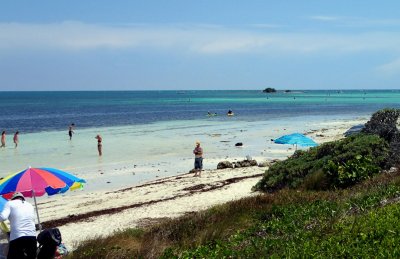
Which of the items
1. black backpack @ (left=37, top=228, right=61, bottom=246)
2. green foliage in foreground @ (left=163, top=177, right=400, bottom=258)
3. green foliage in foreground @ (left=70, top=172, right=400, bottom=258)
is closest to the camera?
green foliage in foreground @ (left=163, top=177, right=400, bottom=258)

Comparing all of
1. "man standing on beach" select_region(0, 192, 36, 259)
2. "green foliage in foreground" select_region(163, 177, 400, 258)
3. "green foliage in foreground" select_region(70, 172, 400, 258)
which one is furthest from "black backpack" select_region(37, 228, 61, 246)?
"green foliage in foreground" select_region(163, 177, 400, 258)

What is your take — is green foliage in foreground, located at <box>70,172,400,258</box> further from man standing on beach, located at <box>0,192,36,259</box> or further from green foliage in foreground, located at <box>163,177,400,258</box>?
man standing on beach, located at <box>0,192,36,259</box>

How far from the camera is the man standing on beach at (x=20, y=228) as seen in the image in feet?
27.0

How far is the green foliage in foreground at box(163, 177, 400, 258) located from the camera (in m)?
6.18

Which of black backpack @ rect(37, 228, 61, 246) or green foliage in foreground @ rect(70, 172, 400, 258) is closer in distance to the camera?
green foliage in foreground @ rect(70, 172, 400, 258)

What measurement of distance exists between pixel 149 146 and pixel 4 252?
30.3 metres

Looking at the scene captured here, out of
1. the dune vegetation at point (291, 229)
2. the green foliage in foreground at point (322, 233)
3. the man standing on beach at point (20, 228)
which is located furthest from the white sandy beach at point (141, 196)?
the green foliage in foreground at point (322, 233)

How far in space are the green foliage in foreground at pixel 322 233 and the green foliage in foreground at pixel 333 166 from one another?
12.3 feet

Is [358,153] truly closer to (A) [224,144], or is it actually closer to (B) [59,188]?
(B) [59,188]

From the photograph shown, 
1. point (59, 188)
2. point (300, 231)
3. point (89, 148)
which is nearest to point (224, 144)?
point (89, 148)

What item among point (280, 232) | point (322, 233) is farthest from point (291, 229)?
point (322, 233)

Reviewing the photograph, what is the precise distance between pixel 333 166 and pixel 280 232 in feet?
20.7

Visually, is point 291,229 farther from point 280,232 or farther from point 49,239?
point 49,239

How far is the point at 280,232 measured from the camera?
8.23 meters
